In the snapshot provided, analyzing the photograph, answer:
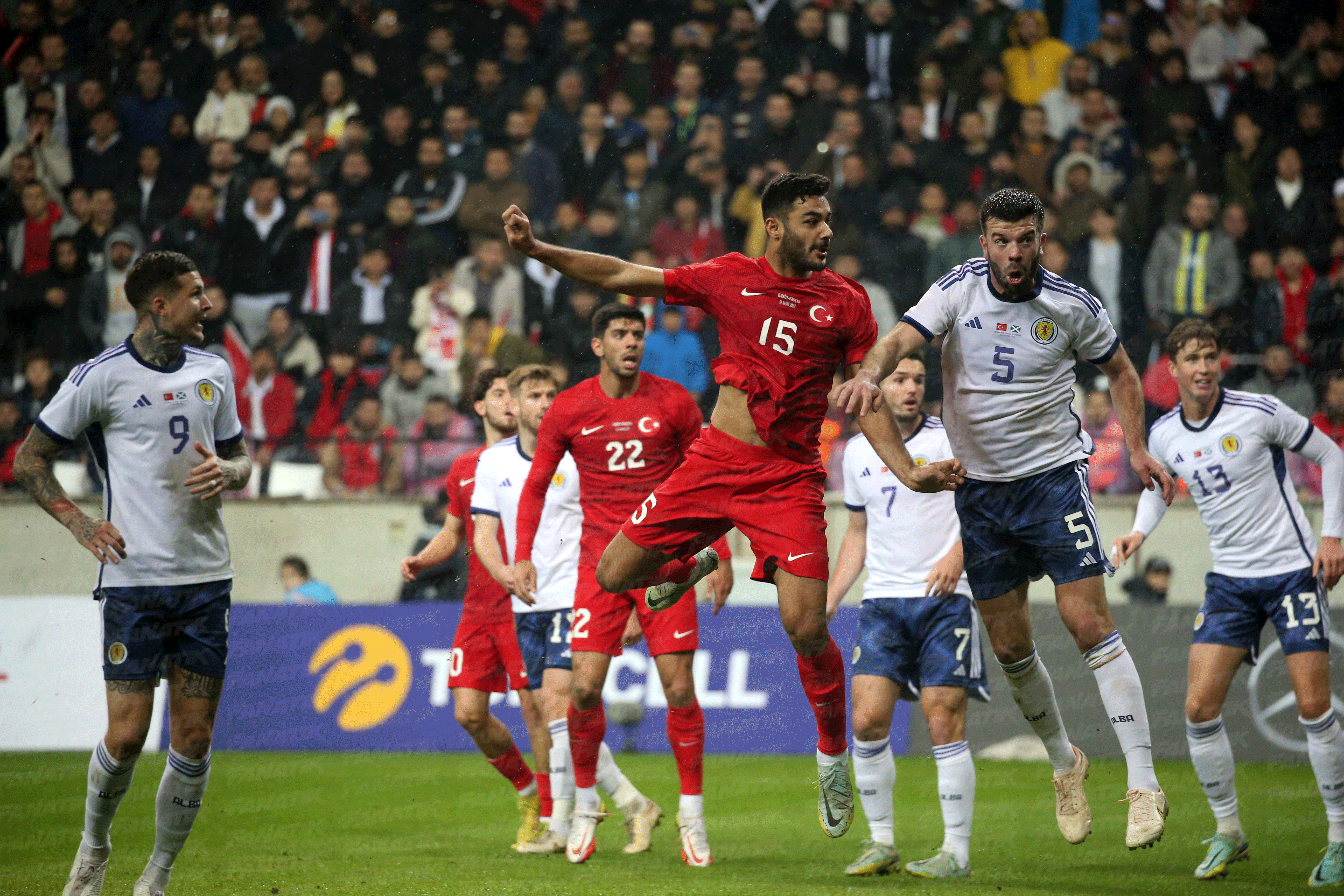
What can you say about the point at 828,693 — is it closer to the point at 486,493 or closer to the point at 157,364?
the point at 486,493

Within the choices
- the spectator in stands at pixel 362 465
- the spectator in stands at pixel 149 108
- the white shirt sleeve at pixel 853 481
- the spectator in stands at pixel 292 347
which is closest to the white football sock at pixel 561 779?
the white shirt sleeve at pixel 853 481

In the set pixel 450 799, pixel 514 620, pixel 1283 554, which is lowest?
pixel 450 799

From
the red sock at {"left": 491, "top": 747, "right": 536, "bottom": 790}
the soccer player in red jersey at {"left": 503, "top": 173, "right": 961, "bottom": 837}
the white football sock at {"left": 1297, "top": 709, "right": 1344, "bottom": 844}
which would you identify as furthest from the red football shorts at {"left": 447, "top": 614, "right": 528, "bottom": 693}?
the white football sock at {"left": 1297, "top": 709, "right": 1344, "bottom": 844}

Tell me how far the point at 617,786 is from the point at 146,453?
11.0 feet

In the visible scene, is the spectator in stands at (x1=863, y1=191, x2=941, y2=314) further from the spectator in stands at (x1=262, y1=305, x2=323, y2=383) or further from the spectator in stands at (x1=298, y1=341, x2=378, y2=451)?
the spectator in stands at (x1=262, y1=305, x2=323, y2=383)

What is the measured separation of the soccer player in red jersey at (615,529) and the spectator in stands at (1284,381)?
22.5 feet

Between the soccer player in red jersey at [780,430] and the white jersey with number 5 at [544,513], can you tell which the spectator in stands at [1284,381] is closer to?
the white jersey with number 5 at [544,513]

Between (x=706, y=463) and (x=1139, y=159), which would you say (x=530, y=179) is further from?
(x=706, y=463)

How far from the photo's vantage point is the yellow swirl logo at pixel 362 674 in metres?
11.5

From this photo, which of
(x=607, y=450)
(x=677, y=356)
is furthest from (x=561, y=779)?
(x=677, y=356)

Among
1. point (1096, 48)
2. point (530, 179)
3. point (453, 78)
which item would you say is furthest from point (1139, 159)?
point (453, 78)

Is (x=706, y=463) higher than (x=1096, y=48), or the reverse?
(x=1096, y=48)

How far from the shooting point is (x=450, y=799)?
9352 millimetres

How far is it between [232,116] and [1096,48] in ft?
32.2
